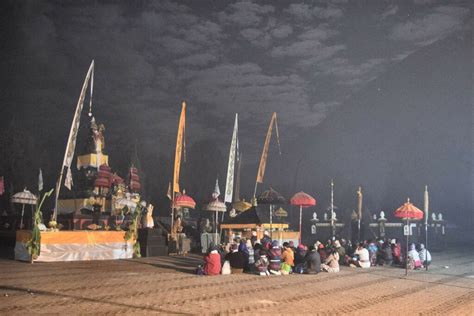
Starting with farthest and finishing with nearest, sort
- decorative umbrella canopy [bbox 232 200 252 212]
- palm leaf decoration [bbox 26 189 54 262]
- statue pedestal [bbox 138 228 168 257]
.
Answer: decorative umbrella canopy [bbox 232 200 252 212] < statue pedestal [bbox 138 228 168 257] < palm leaf decoration [bbox 26 189 54 262]

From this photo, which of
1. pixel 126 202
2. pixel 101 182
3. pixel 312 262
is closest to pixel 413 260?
pixel 312 262

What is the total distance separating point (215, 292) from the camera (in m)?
9.41

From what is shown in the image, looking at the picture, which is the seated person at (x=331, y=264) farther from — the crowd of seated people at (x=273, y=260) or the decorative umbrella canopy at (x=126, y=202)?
the decorative umbrella canopy at (x=126, y=202)

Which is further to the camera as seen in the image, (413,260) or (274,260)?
(413,260)

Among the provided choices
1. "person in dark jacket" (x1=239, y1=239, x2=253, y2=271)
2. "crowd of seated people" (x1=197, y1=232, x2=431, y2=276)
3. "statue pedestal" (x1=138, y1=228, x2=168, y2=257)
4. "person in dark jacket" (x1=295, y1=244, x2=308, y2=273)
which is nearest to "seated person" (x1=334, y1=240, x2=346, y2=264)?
"crowd of seated people" (x1=197, y1=232, x2=431, y2=276)

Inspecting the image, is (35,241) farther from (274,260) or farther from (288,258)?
(288,258)

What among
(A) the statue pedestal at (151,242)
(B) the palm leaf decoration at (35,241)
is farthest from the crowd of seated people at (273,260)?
(B) the palm leaf decoration at (35,241)

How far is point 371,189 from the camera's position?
176 feet

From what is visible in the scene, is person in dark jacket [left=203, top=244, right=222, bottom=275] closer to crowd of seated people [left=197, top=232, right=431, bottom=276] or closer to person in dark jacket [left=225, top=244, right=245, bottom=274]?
crowd of seated people [left=197, top=232, right=431, bottom=276]

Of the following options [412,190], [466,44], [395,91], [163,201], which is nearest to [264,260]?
[163,201]

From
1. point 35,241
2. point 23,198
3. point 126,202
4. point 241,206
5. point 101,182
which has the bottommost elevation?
point 35,241

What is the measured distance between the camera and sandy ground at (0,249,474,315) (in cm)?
765

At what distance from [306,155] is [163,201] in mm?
23243

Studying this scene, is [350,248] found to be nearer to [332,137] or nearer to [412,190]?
[412,190]
